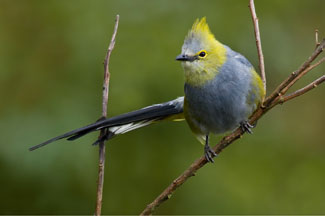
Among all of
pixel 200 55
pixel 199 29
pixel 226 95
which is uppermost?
pixel 199 29

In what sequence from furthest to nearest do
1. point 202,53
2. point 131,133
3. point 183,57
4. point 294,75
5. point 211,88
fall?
point 131,133, point 211,88, point 202,53, point 183,57, point 294,75

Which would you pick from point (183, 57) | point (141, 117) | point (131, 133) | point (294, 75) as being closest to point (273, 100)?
point (294, 75)

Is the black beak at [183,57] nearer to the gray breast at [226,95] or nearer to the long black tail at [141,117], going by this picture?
the gray breast at [226,95]

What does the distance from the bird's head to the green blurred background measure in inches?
30.7

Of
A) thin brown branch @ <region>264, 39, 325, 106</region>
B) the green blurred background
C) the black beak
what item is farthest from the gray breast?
thin brown branch @ <region>264, 39, 325, 106</region>

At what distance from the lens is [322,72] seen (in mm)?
5324

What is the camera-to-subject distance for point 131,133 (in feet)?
15.5

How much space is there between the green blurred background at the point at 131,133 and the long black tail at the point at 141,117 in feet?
1.05

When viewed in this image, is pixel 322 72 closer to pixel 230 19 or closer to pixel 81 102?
pixel 230 19

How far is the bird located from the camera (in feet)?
12.3

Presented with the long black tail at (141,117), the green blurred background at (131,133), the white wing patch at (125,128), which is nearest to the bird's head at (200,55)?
the long black tail at (141,117)

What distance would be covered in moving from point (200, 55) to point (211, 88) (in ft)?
0.89

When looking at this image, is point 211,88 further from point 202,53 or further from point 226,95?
point 202,53

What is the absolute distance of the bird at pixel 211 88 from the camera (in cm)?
374
